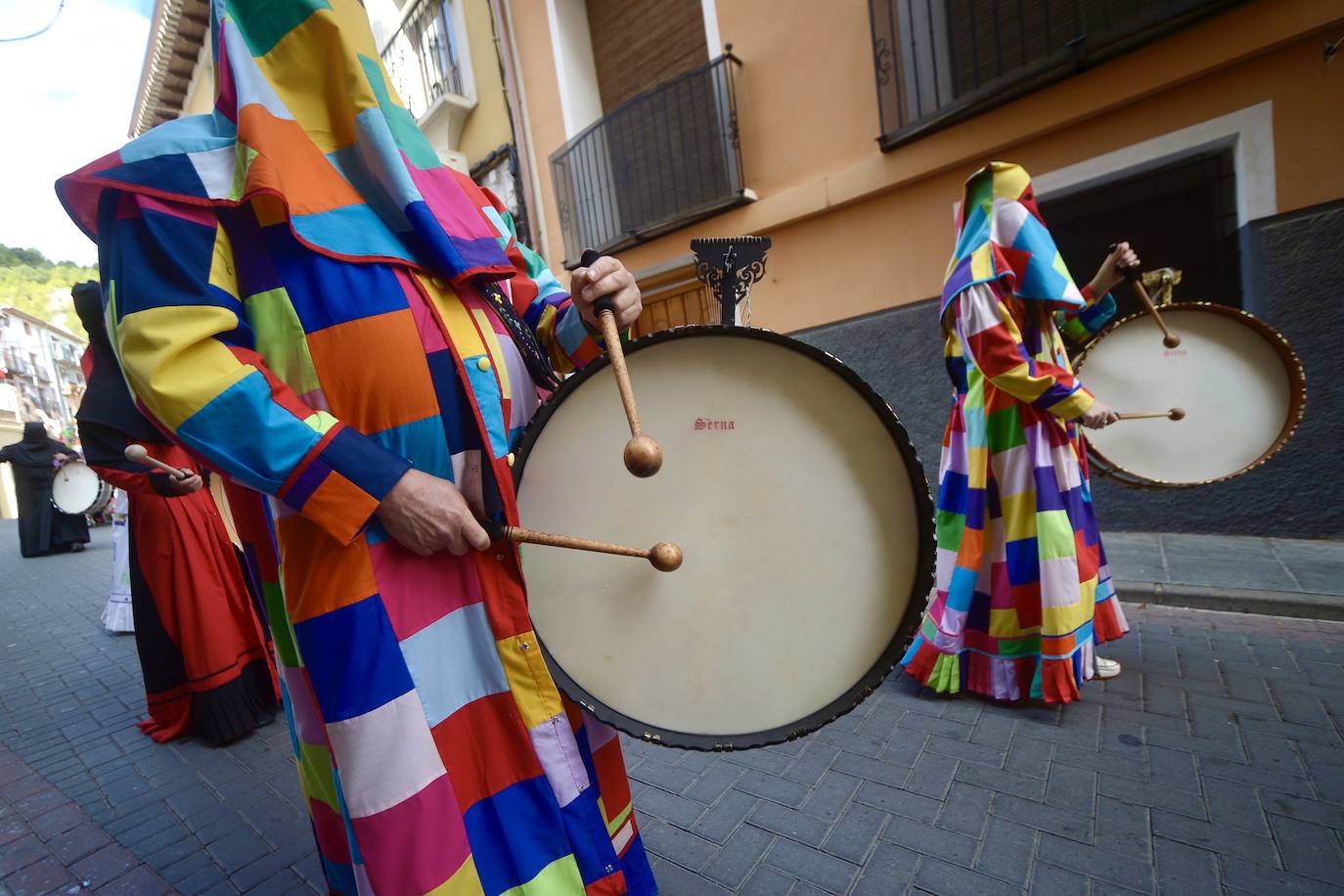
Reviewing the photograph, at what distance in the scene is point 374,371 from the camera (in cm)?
97

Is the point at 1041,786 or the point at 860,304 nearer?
the point at 1041,786

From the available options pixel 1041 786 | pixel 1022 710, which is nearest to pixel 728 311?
pixel 1041 786

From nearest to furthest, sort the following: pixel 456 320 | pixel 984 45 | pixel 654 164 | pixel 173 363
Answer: pixel 173 363 → pixel 456 320 → pixel 984 45 → pixel 654 164

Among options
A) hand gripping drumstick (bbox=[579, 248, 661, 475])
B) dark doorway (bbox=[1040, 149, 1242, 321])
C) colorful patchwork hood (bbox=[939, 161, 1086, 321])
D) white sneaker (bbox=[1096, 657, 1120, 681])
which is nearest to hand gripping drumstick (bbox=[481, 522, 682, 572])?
hand gripping drumstick (bbox=[579, 248, 661, 475])

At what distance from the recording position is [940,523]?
8.88 ft

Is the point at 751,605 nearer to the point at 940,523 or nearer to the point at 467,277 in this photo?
the point at 467,277

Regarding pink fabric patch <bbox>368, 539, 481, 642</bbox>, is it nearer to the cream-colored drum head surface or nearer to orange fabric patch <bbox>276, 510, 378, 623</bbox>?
orange fabric patch <bbox>276, 510, 378, 623</bbox>

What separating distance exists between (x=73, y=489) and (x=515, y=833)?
35.4 feet

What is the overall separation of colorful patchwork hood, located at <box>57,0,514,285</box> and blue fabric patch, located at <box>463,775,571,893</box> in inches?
34.6

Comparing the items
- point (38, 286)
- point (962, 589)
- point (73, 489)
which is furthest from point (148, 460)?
point (38, 286)

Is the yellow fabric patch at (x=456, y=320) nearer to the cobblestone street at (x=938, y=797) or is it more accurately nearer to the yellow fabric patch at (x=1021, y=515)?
the cobblestone street at (x=938, y=797)

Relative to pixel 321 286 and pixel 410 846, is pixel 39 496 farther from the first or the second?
pixel 410 846

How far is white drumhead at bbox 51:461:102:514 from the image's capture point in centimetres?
826

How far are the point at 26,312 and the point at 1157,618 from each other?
36.4 metres
